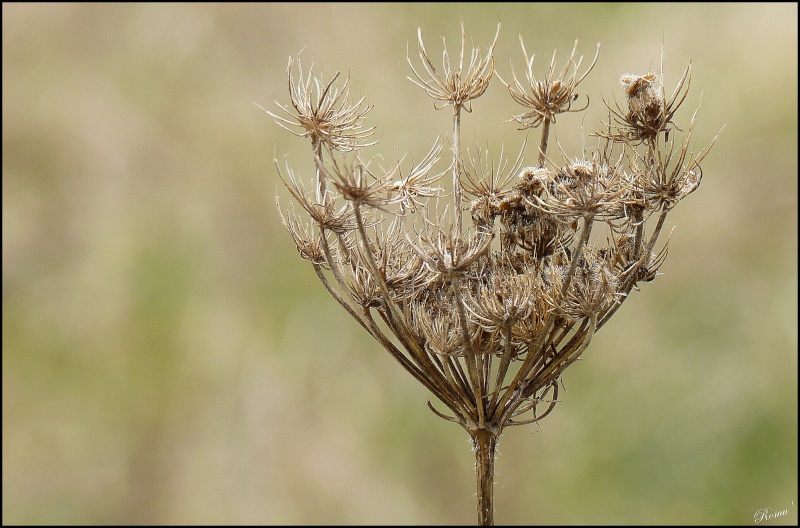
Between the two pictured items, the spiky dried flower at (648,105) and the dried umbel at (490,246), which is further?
the spiky dried flower at (648,105)

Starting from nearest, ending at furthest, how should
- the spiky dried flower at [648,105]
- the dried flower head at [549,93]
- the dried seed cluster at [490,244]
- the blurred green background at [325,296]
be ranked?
the dried seed cluster at [490,244] → the spiky dried flower at [648,105] → the dried flower head at [549,93] → the blurred green background at [325,296]

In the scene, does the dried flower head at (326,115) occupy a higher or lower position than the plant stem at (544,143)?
higher

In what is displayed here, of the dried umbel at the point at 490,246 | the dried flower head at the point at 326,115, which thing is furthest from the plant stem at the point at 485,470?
the dried flower head at the point at 326,115

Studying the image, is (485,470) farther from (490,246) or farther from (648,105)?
(648,105)

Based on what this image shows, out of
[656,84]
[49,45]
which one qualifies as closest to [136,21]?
[49,45]

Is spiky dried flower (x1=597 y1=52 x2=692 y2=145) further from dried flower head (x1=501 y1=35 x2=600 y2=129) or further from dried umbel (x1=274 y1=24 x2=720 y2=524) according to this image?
dried flower head (x1=501 y1=35 x2=600 y2=129)

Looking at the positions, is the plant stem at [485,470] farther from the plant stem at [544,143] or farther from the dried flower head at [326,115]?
the dried flower head at [326,115]

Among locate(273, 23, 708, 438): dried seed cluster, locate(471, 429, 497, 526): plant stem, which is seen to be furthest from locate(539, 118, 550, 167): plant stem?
locate(471, 429, 497, 526): plant stem
